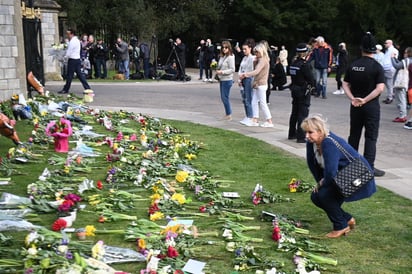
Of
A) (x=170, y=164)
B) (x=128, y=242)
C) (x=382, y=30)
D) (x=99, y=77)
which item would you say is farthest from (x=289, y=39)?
(x=128, y=242)

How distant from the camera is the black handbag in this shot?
5035mm

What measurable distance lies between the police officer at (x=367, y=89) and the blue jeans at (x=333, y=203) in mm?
2577

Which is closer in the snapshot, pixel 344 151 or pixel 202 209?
pixel 344 151

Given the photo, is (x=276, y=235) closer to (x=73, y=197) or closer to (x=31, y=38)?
(x=73, y=197)

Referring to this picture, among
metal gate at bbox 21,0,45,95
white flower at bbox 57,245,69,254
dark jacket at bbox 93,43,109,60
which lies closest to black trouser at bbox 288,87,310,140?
white flower at bbox 57,245,69,254

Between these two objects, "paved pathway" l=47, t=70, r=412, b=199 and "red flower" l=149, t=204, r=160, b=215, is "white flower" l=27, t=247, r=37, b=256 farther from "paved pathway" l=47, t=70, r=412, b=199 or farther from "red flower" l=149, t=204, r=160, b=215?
"paved pathway" l=47, t=70, r=412, b=199

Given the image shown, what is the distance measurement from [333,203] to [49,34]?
68.9ft

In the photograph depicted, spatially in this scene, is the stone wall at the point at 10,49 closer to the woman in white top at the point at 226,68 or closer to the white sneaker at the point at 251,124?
the woman in white top at the point at 226,68

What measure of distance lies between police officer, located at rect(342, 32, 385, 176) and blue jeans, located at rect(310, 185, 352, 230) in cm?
258

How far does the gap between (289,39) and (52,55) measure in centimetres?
2315

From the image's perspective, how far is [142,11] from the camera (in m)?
35.6

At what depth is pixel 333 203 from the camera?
5.21m

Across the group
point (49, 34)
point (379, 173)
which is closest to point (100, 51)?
point (49, 34)

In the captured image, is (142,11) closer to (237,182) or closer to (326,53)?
(326,53)
